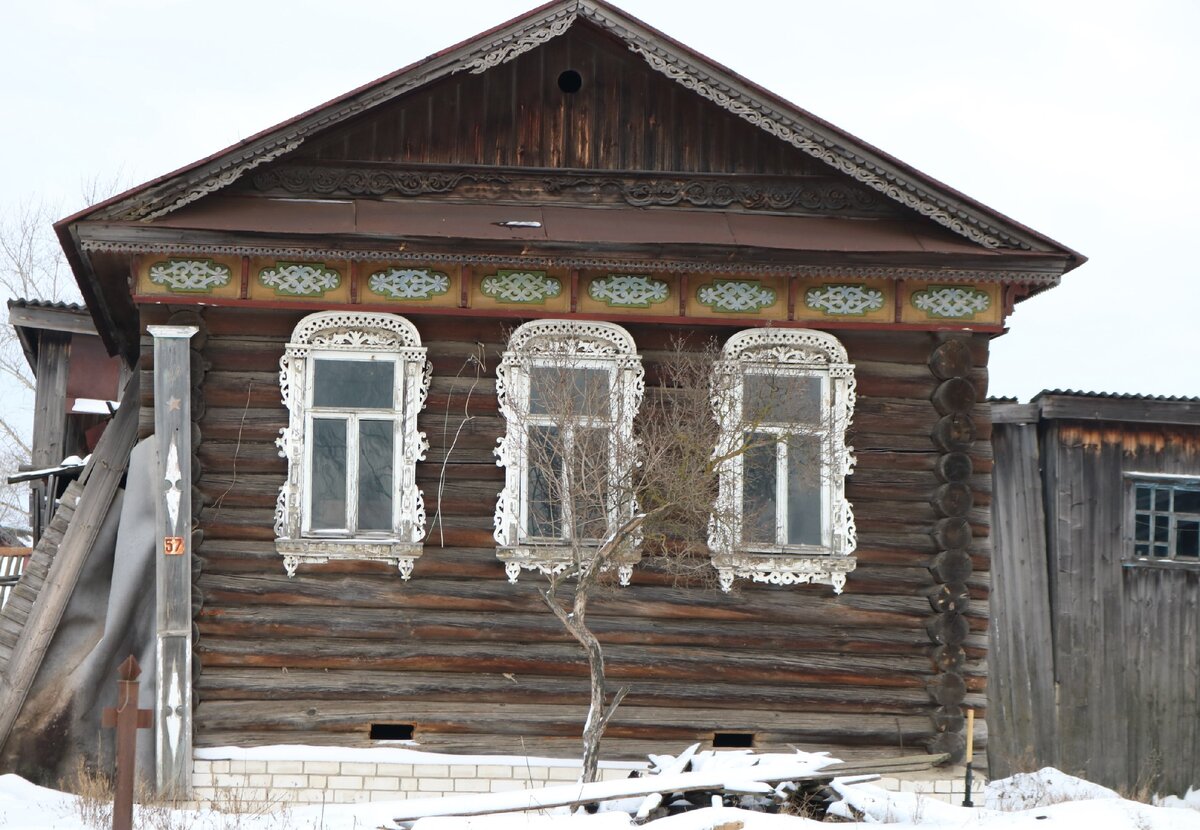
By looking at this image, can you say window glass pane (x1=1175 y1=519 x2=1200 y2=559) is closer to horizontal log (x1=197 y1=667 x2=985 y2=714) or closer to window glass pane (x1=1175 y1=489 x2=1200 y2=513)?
window glass pane (x1=1175 y1=489 x2=1200 y2=513)

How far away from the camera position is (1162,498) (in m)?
14.8

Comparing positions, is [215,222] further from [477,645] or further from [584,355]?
[477,645]

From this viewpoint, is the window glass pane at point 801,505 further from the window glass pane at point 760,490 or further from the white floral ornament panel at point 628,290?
the white floral ornament panel at point 628,290

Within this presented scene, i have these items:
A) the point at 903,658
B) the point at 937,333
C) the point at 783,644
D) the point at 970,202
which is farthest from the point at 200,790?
the point at 970,202

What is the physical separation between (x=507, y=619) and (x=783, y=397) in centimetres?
268

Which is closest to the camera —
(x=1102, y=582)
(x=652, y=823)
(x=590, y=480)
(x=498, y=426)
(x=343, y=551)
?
(x=652, y=823)

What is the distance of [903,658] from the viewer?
37.5 feet

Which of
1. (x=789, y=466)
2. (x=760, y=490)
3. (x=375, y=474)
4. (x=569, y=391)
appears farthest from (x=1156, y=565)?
(x=375, y=474)

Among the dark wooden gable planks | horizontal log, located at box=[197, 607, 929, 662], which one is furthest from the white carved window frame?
the dark wooden gable planks

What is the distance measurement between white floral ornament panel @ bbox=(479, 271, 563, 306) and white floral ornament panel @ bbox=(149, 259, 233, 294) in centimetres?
193

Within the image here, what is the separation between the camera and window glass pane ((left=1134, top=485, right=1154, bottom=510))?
583 inches

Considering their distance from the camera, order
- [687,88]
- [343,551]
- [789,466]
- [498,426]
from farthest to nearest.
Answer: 1. [687,88]
2. [789,466]
3. [498,426]
4. [343,551]

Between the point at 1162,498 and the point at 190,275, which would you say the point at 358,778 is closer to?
the point at 190,275

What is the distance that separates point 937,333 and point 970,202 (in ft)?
3.37
